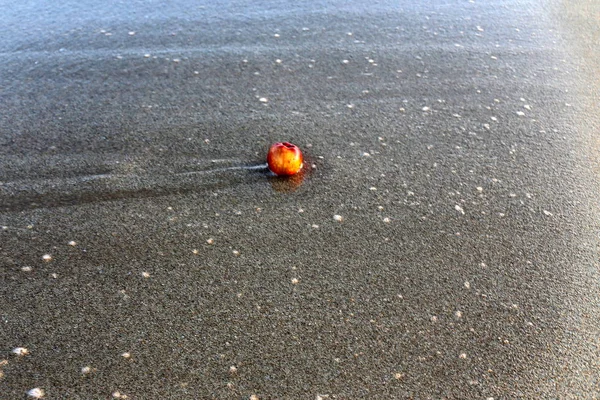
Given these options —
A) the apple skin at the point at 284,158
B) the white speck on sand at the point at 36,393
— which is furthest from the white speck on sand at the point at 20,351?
the apple skin at the point at 284,158

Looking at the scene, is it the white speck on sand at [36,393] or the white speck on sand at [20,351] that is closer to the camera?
the white speck on sand at [36,393]

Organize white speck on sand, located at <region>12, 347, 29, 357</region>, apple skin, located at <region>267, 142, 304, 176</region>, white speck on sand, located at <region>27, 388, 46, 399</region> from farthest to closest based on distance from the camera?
apple skin, located at <region>267, 142, 304, 176</region>
white speck on sand, located at <region>12, 347, 29, 357</region>
white speck on sand, located at <region>27, 388, 46, 399</region>

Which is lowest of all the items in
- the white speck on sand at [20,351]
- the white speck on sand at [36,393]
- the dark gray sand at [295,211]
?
the white speck on sand at [36,393]

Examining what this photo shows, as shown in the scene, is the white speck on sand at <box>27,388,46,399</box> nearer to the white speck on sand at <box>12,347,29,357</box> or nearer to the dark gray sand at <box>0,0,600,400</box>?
the dark gray sand at <box>0,0,600,400</box>

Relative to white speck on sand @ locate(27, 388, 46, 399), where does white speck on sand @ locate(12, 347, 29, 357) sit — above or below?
above

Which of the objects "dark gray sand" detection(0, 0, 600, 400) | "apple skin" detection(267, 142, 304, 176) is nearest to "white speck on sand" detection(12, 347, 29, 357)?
"dark gray sand" detection(0, 0, 600, 400)

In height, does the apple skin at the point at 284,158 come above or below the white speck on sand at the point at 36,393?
above

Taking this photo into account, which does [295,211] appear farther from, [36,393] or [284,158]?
[36,393]

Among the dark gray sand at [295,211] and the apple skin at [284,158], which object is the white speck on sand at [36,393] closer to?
the dark gray sand at [295,211]
